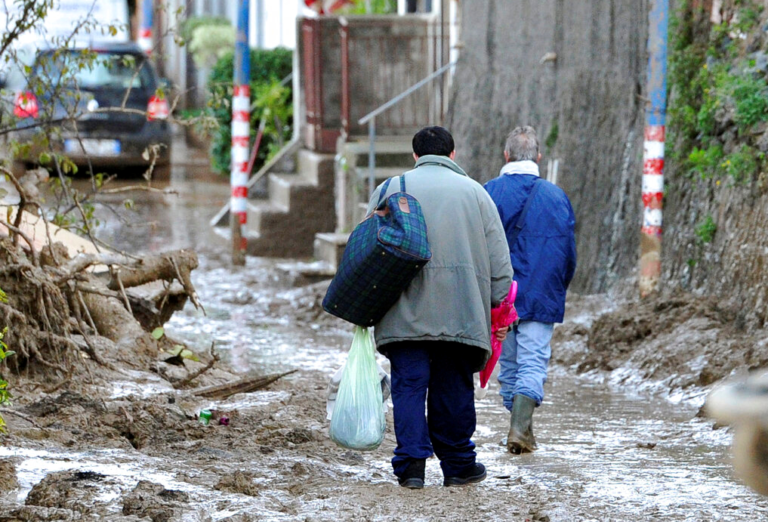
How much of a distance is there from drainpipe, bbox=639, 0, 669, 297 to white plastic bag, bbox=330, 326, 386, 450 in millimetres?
3943

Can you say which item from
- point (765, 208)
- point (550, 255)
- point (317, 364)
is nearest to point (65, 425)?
point (550, 255)

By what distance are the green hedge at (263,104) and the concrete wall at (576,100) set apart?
232 inches

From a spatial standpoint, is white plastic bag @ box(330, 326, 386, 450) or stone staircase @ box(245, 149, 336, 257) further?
stone staircase @ box(245, 149, 336, 257)

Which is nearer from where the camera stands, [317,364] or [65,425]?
[65,425]

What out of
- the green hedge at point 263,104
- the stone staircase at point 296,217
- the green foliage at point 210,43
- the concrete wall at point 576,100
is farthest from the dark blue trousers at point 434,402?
the green foliage at point 210,43

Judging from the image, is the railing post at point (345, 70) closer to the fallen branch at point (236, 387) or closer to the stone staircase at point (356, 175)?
the stone staircase at point (356, 175)

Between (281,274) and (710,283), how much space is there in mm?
4918

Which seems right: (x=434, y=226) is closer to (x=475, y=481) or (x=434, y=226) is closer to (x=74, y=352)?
(x=475, y=481)

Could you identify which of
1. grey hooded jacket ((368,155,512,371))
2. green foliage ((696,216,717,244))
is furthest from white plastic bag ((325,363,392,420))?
green foliage ((696,216,717,244))

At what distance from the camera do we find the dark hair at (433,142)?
5305 millimetres

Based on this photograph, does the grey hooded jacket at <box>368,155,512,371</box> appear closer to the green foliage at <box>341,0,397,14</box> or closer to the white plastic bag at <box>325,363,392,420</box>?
the white plastic bag at <box>325,363,392,420</box>

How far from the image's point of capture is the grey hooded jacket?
503 cm

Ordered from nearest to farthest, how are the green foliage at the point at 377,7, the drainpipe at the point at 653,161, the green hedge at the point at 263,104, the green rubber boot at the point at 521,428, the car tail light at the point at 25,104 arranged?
the green rubber boot at the point at 521,428 → the car tail light at the point at 25,104 → the drainpipe at the point at 653,161 → the green hedge at the point at 263,104 → the green foliage at the point at 377,7

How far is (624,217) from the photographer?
9.59 metres
